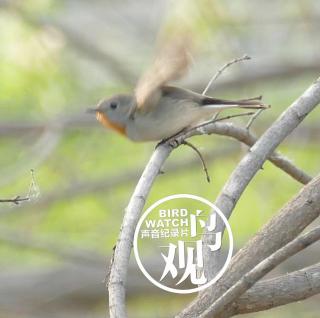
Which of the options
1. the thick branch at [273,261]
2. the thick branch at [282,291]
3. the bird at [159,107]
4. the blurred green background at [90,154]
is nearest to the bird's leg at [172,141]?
the bird at [159,107]

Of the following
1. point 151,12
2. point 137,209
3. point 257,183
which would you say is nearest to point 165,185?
point 257,183

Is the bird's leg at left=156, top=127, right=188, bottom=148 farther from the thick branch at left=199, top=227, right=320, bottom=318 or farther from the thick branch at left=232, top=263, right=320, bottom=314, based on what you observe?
the thick branch at left=199, top=227, right=320, bottom=318

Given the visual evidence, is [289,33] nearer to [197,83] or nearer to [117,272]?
[197,83]

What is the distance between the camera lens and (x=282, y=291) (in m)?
1.55

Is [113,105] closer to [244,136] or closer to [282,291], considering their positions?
[244,136]

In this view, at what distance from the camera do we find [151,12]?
5961 millimetres

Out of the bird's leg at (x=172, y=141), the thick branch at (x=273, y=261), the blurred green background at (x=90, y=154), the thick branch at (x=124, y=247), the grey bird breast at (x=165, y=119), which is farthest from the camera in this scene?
the blurred green background at (x=90, y=154)

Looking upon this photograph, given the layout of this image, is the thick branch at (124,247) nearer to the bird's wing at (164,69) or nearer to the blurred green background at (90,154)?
the bird's wing at (164,69)

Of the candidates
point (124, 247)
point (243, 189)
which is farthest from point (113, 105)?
point (124, 247)

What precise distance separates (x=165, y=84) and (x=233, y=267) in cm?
51

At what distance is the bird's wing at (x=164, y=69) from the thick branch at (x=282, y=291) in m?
0.50

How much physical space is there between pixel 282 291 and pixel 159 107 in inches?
23.2

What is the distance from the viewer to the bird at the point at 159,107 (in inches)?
77.4

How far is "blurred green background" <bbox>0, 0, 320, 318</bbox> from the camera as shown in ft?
14.5
